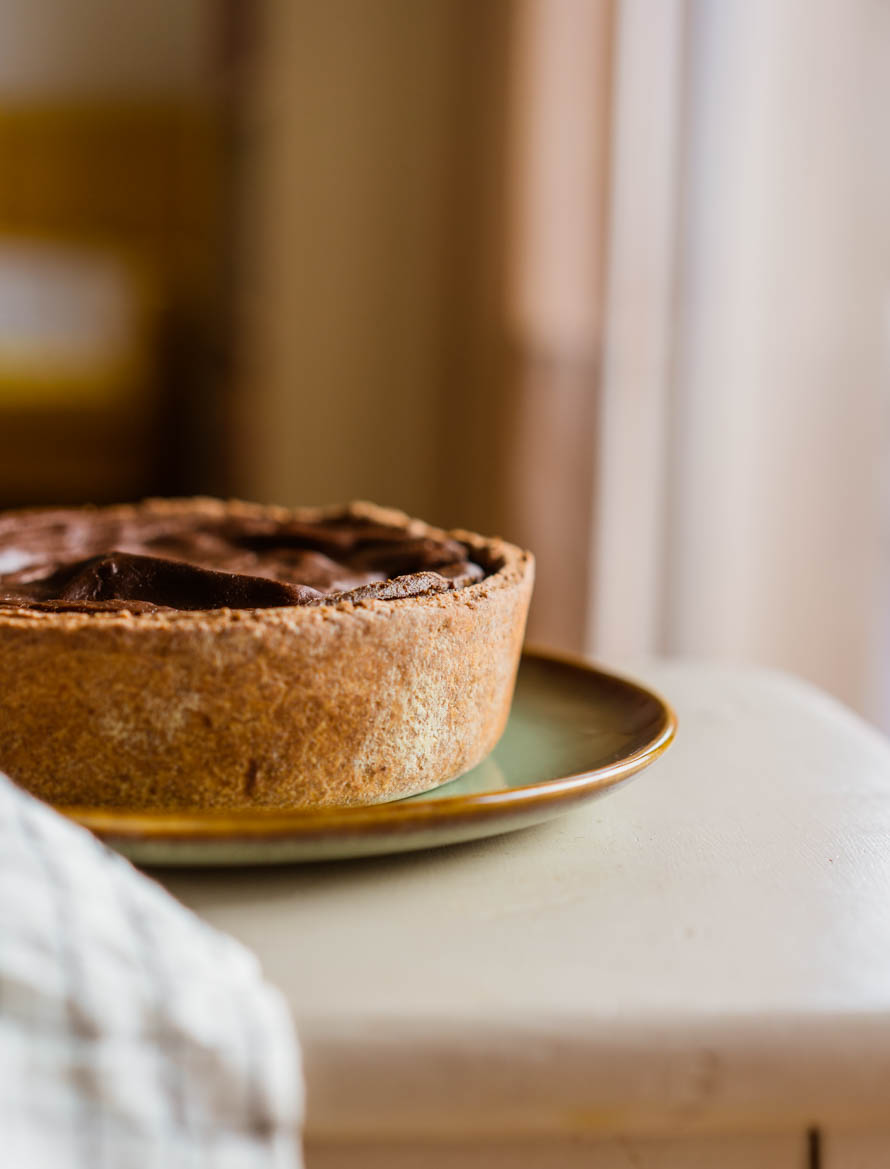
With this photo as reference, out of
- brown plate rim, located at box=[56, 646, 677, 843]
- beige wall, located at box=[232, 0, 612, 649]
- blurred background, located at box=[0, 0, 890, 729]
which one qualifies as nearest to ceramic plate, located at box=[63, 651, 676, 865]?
brown plate rim, located at box=[56, 646, 677, 843]

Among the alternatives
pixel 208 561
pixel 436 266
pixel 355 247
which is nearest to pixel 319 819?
pixel 208 561

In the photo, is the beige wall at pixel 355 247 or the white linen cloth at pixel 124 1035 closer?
the white linen cloth at pixel 124 1035

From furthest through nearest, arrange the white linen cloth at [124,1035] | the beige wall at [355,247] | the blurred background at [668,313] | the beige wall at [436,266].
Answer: the beige wall at [355,247]
the beige wall at [436,266]
the blurred background at [668,313]
the white linen cloth at [124,1035]

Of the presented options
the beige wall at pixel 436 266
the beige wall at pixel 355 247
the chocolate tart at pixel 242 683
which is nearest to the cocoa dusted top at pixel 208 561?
the chocolate tart at pixel 242 683

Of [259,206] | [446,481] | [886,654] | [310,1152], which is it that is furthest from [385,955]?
[259,206]

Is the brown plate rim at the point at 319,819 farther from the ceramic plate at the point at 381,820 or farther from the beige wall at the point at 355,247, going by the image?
the beige wall at the point at 355,247
